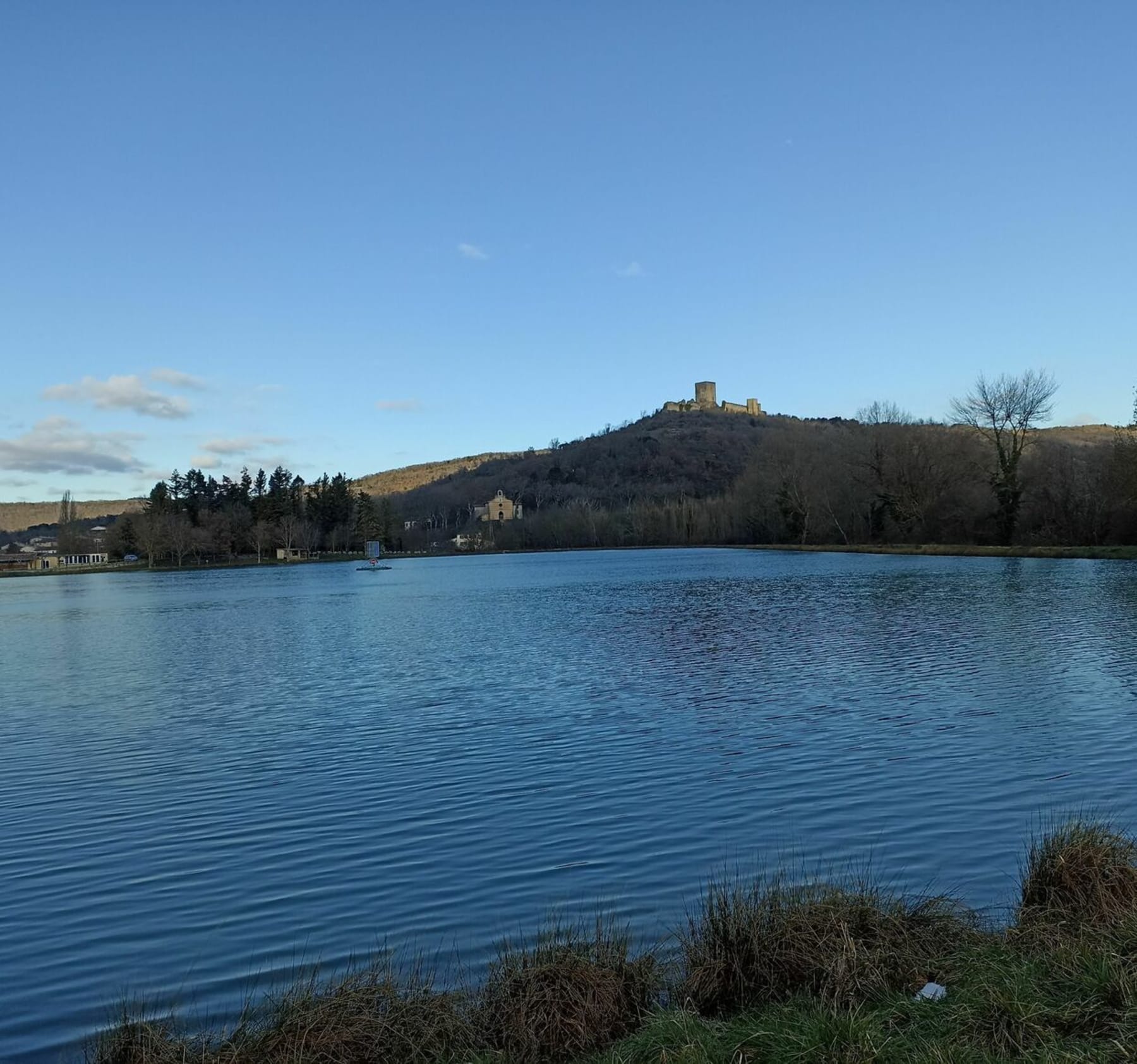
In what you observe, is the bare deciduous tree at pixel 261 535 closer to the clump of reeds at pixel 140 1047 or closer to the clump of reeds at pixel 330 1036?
the clump of reeds at pixel 140 1047

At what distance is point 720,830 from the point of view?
10234 millimetres

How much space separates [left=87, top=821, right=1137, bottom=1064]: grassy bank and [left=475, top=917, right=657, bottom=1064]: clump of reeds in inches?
0.5

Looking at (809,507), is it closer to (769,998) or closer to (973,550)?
(973,550)

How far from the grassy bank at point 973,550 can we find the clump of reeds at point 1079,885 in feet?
185

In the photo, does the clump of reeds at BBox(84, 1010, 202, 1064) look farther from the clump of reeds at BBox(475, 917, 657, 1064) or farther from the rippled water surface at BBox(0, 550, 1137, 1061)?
the clump of reeds at BBox(475, 917, 657, 1064)

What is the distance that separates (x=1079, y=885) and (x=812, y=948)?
233 cm

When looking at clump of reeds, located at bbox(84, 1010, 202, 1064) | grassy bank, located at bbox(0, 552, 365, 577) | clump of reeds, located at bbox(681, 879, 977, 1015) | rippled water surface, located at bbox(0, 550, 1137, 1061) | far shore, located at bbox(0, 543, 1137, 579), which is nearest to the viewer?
clump of reeds, located at bbox(84, 1010, 202, 1064)

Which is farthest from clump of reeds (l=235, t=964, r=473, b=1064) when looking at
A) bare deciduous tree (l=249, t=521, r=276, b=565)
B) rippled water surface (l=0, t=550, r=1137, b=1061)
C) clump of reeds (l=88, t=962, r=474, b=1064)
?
bare deciduous tree (l=249, t=521, r=276, b=565)

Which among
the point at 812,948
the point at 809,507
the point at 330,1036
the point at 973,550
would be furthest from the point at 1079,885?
the point at 809,507

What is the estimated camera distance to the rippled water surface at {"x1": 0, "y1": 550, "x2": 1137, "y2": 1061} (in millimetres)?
8141

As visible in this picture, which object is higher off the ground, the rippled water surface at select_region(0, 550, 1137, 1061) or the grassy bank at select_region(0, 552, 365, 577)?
the grassy bank at select_region(0, 552, 365, 577)

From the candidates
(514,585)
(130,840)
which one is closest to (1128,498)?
(514,585)

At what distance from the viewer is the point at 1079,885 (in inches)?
272

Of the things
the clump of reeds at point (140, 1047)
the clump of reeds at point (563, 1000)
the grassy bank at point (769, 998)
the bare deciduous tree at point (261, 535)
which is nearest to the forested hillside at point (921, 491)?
the grassy bank at point (769, 998)
